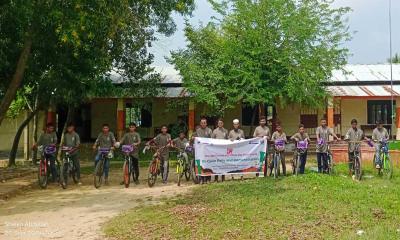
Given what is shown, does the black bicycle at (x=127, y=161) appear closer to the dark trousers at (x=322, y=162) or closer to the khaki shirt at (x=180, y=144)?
the khaki shirt at (x=180, y=144)

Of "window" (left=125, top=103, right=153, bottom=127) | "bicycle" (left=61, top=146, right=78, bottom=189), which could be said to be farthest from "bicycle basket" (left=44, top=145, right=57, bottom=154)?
"window" (left=125, top=103, right=153, bottom=127)

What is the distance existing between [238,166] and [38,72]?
277 inches

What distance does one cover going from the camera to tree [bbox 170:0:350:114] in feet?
68.4

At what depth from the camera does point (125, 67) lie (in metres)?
21.7

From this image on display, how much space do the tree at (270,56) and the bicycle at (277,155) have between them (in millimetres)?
6490

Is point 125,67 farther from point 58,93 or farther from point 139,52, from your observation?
point 58,93

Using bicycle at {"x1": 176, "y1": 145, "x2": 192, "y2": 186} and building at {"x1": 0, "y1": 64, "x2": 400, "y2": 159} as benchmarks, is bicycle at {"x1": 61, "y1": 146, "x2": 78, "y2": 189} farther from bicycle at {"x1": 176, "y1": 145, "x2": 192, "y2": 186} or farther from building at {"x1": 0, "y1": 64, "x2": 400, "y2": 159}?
building at {"x1": 0, "y1": 64, "x2": 400, "y2": 159}

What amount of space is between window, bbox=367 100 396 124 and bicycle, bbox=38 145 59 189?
61.3 feet

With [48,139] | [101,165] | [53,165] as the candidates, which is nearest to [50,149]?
[48,139]

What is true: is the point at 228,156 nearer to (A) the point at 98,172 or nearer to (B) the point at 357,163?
(B) the point at 357,163

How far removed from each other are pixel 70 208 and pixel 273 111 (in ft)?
58.9

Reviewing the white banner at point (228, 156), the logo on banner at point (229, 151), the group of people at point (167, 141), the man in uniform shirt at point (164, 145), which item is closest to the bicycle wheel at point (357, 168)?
the group of people at point (167, 141)

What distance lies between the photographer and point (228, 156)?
14281mm

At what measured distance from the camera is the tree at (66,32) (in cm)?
1132
